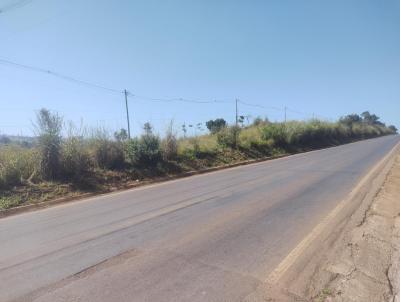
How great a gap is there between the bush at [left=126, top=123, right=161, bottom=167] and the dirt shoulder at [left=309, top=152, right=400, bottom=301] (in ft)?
37.4

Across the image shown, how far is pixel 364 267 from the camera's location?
14.8 feet

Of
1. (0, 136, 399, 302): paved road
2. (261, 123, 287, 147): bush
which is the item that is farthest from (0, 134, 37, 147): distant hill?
(261, 123, 287, 147): bush

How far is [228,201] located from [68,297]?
5.54m

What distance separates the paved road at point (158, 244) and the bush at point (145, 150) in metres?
5.97

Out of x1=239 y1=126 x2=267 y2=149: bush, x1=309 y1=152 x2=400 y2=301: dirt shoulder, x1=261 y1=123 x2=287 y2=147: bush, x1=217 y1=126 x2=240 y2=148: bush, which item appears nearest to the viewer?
x1=309 y1=152 x2=400 y2=301: dirt shoulder

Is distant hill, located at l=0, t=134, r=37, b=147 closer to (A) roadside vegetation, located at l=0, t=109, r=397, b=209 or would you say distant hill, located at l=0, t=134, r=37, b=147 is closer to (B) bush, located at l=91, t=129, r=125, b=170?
(A) roadside vegetation, located at l=0, t=109, r=397, b=209

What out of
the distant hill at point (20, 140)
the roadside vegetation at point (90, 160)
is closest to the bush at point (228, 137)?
the roadside vegetation at point (90, 160)

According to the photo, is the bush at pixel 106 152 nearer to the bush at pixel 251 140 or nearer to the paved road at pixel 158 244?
the paved road at pixel 158 244

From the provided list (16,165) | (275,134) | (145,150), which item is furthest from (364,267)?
(275,134)

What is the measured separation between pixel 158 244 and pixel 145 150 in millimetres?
11160

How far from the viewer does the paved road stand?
404 cm

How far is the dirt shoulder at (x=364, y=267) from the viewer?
12.5 ft

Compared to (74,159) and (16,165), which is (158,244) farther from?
(74,159)

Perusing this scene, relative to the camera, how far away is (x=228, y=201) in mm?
8820
